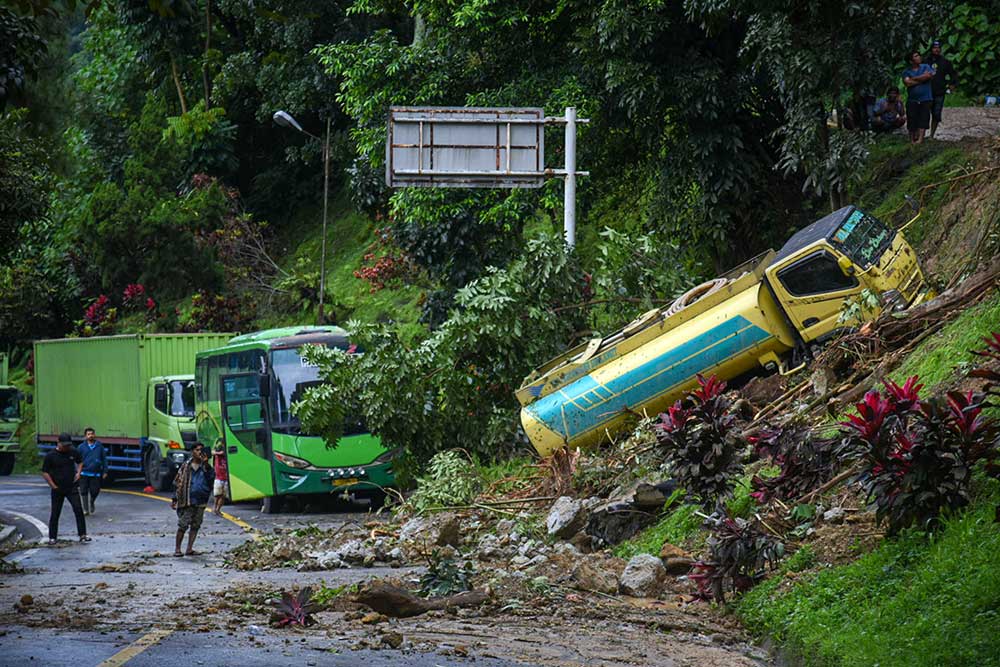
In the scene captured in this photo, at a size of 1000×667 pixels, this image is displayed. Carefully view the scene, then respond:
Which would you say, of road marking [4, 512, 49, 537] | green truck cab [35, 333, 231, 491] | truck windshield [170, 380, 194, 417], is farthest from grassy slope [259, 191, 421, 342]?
road marking [4, 512, 49, 537]

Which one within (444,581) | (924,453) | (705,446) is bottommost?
(444,581)

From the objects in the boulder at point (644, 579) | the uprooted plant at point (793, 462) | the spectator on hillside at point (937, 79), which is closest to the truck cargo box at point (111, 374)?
the spectator on hillside at point (937, 79)

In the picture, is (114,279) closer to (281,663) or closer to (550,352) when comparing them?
(550,352)

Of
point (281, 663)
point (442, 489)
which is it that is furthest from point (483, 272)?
point (281, 663)

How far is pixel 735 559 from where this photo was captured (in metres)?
11.2

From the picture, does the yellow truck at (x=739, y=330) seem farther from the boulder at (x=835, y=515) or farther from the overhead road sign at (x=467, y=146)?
the boulder at (x=835, y=515)

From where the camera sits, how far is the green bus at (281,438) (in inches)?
1008

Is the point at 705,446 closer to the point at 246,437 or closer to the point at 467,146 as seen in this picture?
the point at 467,146

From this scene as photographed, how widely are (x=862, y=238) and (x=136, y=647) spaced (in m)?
11.9

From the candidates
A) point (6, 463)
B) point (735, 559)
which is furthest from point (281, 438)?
point (6, 463)

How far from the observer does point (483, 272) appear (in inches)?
1232

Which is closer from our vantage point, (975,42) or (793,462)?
(793,462)

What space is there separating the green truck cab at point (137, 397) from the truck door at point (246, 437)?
4.60 m

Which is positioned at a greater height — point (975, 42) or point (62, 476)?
point (975, 42)
